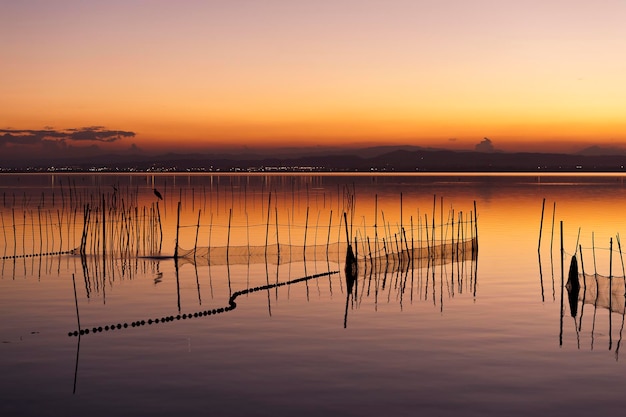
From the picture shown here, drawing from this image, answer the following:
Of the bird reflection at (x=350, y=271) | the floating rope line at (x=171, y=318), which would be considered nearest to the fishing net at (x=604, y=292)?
the bird reflection at (x=350, y=271)

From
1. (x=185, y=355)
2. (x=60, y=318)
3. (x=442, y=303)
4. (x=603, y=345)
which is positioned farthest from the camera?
(x=442, y=303)

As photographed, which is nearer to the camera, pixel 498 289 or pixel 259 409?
pixel 259 409

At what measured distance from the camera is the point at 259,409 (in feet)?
27.4

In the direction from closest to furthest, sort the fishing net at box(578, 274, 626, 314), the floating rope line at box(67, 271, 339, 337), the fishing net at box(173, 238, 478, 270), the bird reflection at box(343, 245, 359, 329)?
the floating rope line at box(67, 271, 339, 337) < the fishing net at box(578, 274, 626, 314) < the bird reflection at box(343, 245, 359, 329) < the fishing net at box(173, 238, 478, 270)

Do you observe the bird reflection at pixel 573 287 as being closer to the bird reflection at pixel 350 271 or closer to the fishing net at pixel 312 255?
the bird reflection at pixel 350 271

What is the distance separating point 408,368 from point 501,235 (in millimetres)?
20144

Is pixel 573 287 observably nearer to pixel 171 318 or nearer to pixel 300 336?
pixel 300 336

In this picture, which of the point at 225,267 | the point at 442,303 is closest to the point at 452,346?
the point at 442,303

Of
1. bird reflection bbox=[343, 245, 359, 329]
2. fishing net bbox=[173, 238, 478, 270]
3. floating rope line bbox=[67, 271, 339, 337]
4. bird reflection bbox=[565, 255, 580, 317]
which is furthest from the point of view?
fishing net bbox=[173, 238, 478, 270]

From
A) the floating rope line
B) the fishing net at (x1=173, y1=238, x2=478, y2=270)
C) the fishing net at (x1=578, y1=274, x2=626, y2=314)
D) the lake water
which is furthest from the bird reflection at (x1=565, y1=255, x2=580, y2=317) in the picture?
the floating rope line

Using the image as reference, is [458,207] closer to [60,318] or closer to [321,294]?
[321,294]

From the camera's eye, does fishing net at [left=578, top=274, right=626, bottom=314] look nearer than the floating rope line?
No

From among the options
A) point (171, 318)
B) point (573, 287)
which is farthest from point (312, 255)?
point (171, 318)

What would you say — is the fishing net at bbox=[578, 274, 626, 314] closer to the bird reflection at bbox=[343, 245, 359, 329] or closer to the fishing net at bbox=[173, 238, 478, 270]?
the bird reflection at bbox=[343, 245, 359, 329]
